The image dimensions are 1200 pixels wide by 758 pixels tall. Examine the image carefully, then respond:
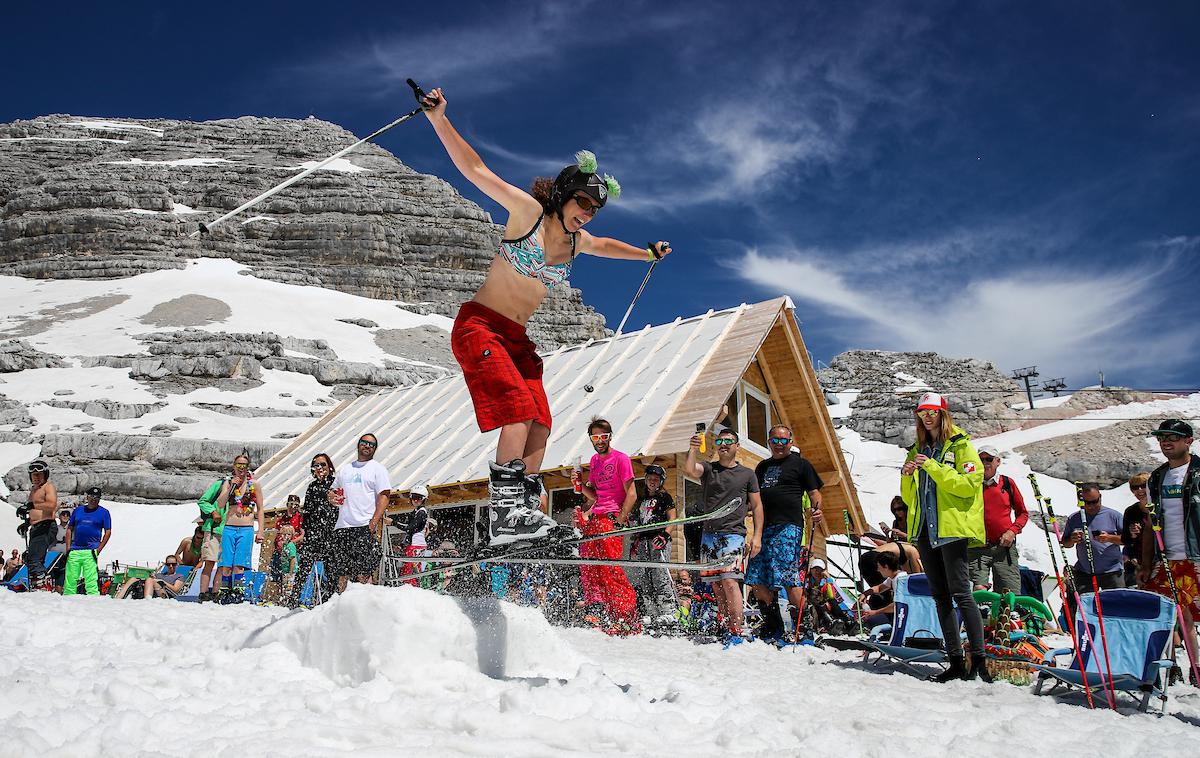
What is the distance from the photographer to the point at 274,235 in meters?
68.8

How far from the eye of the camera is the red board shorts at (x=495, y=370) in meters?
3.60

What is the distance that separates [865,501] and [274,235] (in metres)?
53.4

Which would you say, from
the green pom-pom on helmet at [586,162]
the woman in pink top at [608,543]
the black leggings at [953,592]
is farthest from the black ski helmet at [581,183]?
the woman in pink top at [608,543]

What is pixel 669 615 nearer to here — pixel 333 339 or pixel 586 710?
pixel 586 710

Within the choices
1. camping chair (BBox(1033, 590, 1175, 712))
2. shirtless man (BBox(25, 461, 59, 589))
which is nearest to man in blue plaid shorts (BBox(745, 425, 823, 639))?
camping chair (BBox(1033, 590, 1175, 712))

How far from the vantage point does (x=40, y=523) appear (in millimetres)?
8102

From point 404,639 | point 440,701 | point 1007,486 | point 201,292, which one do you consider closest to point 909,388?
point 201,292

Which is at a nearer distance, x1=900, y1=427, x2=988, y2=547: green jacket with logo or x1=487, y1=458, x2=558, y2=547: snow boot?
x1=487, y1=458, x2=558, y2=547: snow boot

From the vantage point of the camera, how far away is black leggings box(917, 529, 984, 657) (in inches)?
173

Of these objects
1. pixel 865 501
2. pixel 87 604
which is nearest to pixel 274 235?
pixel 865 501

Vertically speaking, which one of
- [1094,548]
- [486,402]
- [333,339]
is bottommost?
[1094,548]

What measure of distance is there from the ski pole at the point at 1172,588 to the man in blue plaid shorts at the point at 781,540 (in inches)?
80.9

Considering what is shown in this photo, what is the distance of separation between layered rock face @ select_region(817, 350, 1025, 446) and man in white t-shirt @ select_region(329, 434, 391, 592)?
48.1 meters

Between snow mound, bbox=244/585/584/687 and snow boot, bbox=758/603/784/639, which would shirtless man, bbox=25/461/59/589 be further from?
snow boot, bbox=758/603/784/639
